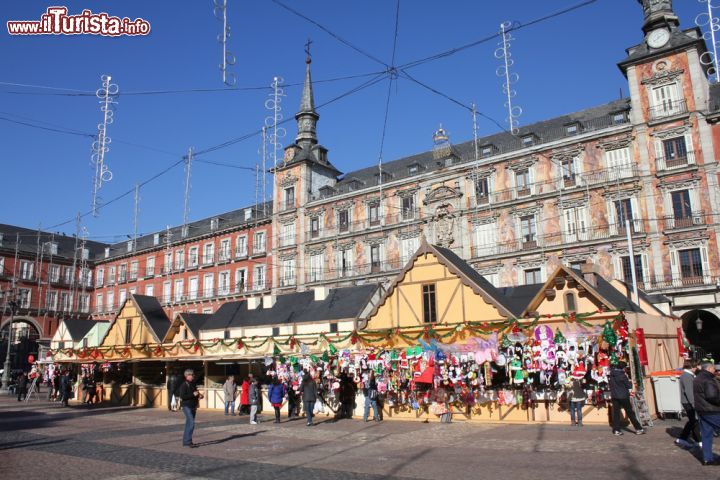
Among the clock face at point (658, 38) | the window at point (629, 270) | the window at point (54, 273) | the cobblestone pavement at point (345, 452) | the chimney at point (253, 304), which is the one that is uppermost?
the clock face at point (658, 38)

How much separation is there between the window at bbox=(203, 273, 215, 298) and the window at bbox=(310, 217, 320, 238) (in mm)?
13406

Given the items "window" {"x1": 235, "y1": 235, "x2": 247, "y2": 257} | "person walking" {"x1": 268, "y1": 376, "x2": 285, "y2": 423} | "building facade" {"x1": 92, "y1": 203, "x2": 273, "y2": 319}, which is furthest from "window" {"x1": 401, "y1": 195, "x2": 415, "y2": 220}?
"person walking" {"x1": 268, "y1": 376, "x2": 285, "y2": 423}

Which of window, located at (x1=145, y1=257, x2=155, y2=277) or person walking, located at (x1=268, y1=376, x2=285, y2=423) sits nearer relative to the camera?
person walking, located at (x1=268, y1=376, x2=285, y2=423)

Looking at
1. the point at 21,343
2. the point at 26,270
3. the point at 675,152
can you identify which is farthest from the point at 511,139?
the point at 21,343

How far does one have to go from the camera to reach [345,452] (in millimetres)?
12664

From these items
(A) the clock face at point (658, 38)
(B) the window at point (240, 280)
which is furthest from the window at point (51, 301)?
(A) the clock face at point (658, 38)

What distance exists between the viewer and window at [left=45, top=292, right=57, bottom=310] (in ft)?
205

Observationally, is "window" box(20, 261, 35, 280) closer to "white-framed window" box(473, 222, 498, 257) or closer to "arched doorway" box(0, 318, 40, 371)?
"arched doorway" box(0, 318, 40, 371)

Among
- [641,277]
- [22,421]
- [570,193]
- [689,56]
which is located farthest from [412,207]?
[22,421]

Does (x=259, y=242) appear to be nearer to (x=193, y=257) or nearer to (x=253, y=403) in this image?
(x=193, y=257)

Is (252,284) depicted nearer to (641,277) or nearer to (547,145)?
(547,145)

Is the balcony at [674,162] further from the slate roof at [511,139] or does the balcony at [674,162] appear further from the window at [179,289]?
the window at [179,289]

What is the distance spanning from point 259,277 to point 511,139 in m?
26.2

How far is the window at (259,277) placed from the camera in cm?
5328
